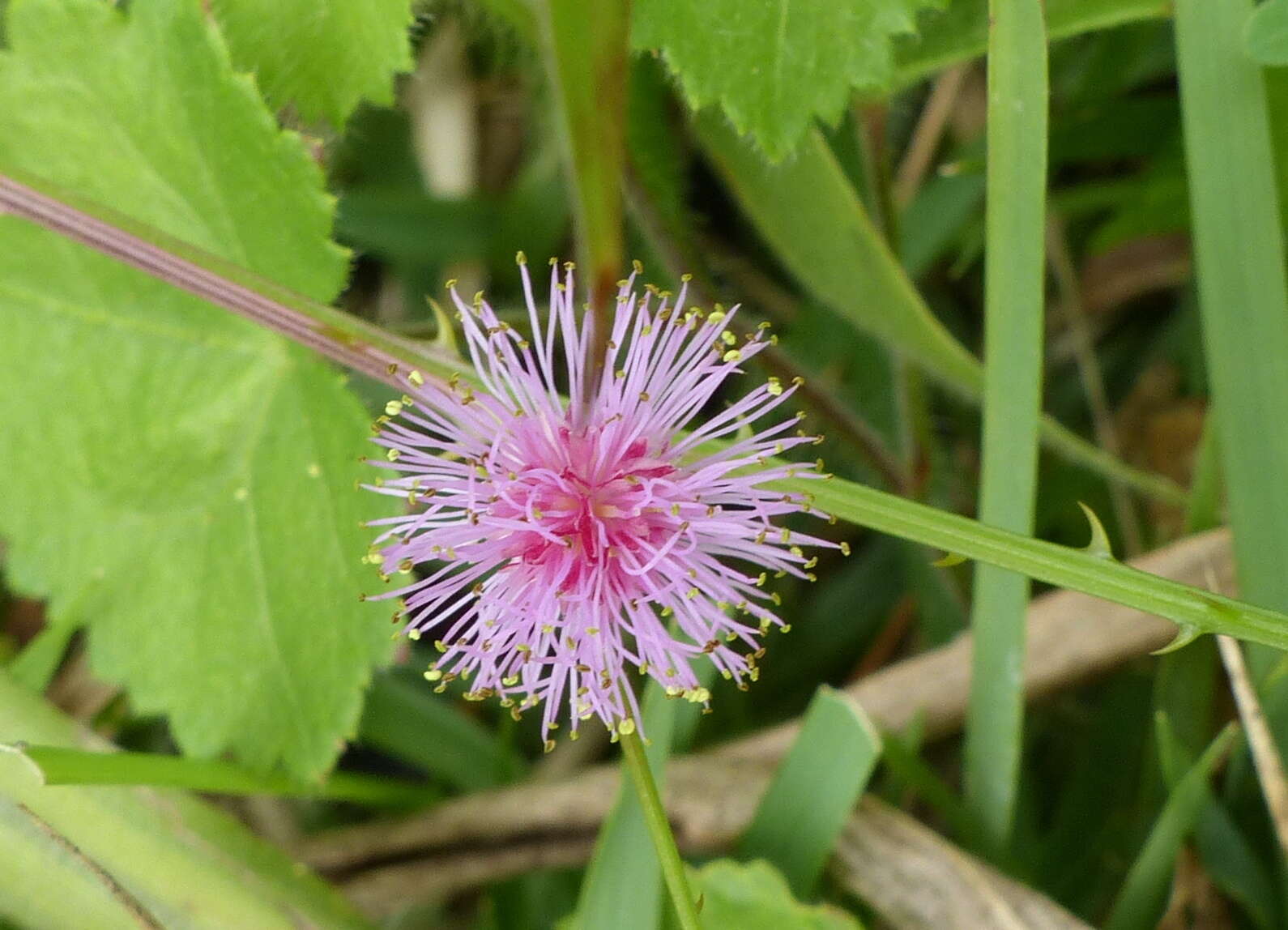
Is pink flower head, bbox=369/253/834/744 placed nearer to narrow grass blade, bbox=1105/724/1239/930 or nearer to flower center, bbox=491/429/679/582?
flower center, bbox=491/429/679/582

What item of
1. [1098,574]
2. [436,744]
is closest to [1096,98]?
[1098,574]

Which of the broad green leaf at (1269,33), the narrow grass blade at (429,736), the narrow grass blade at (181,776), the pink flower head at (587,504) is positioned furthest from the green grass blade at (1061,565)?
the narrow grass blade at (429,736)

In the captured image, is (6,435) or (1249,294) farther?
(6,435)

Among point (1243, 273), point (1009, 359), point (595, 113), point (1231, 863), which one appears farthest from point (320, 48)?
point (1231, 863)

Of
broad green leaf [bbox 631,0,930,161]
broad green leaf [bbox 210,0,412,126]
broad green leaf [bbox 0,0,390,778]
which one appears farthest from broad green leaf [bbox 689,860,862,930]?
broad green leaf [bbox 210,0,412,126]

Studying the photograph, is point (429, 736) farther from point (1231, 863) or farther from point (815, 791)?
point (1231, 863)

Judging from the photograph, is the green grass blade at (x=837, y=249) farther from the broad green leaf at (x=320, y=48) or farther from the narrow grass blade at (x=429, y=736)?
the narrow grass blade at (x=429, y=736)

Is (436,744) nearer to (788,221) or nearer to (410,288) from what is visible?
(410,288)

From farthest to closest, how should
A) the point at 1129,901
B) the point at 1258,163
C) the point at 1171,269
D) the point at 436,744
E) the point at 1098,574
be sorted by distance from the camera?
the point at 1171,269 → the point at 436,744 → the point at 1129,901 → the point at 1258,163 → the point at 1098,574
